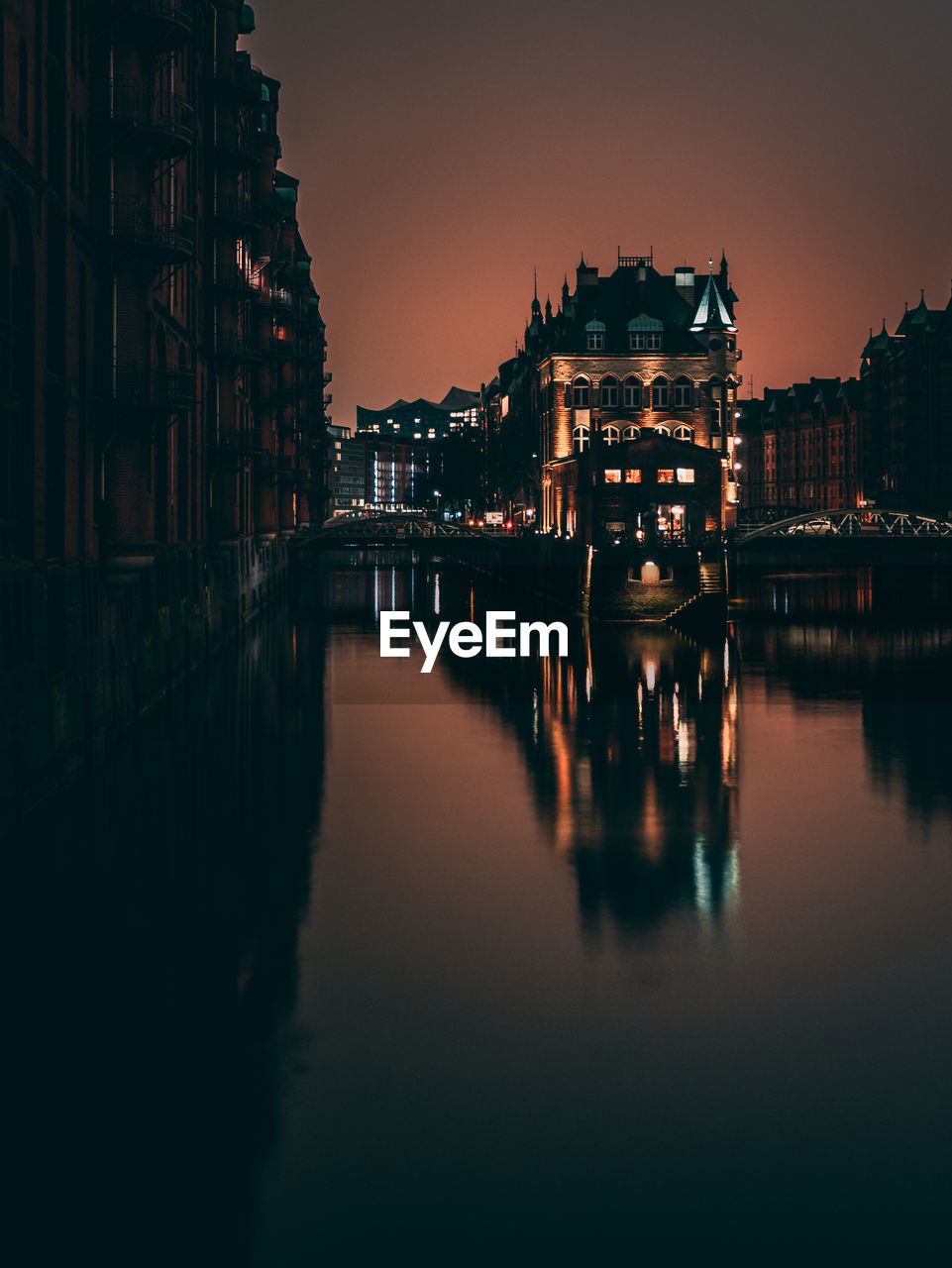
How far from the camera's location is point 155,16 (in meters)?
32.5

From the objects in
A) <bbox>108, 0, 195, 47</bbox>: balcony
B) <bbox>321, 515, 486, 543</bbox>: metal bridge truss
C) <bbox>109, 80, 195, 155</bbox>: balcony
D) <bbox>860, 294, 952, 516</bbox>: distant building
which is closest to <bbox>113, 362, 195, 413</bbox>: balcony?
<bbox>109, 80, 195, 155</bbox>: balcony

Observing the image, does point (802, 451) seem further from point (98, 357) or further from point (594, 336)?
point (98, 357)

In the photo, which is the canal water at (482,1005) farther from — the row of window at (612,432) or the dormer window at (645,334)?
the dormer window at (645,334)

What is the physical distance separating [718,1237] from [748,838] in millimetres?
13181

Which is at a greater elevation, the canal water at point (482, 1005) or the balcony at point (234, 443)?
the balcony at point (234, 443)

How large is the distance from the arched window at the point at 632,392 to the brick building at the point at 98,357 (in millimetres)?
59124

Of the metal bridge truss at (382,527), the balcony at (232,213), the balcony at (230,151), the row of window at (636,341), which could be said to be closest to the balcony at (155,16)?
the balcony at (232,213)

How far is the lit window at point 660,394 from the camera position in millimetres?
A: 108750

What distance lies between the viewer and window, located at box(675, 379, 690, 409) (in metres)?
109

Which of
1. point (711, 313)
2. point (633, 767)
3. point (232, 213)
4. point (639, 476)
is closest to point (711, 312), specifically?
point (711, 313)

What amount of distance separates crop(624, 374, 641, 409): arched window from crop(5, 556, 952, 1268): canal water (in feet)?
264

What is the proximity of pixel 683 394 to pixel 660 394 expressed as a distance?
75.5 inches

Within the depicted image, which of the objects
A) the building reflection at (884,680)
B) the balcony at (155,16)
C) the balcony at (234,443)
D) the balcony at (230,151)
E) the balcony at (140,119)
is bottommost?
the building reflection at (884,680)

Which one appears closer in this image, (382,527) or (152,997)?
(152,997)
